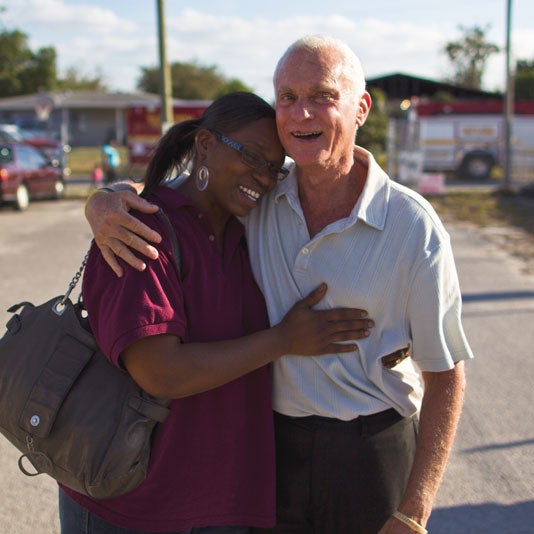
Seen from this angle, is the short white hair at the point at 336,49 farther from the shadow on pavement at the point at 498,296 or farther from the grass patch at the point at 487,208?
the grass patch at the point at 487,208

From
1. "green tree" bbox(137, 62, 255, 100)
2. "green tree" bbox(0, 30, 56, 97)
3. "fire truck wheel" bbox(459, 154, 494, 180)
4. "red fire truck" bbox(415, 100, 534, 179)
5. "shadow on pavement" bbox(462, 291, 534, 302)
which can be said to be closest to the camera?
"shadow on pavement" bbox(462, 291, 534, 302)

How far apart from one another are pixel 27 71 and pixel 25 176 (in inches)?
1932

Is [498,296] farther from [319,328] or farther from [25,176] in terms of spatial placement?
[25,176]

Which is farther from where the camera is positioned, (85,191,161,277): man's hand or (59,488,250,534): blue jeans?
(59,488,250,534): blue jeans

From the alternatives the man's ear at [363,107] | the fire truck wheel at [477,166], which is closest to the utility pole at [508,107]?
the fire truck wheel at [477,166]

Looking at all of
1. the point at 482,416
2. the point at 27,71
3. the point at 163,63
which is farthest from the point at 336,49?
the point at 27,71

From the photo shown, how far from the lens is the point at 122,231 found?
6.17 feet

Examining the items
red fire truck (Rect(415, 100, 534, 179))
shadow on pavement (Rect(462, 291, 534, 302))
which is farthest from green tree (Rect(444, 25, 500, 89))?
shadow on pavement (Rect(462, 291, 534, 302))

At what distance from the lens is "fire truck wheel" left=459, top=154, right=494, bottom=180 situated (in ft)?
84.6

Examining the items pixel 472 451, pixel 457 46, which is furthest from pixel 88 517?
pixel 457 46

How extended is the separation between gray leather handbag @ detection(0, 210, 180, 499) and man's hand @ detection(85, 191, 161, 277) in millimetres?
124

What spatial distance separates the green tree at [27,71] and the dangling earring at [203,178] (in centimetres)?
6267

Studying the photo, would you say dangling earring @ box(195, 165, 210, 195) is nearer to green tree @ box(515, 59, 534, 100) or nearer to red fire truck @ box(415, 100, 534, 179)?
red fire truck @ box(415, 100, 534, 179)

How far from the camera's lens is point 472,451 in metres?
4.37
